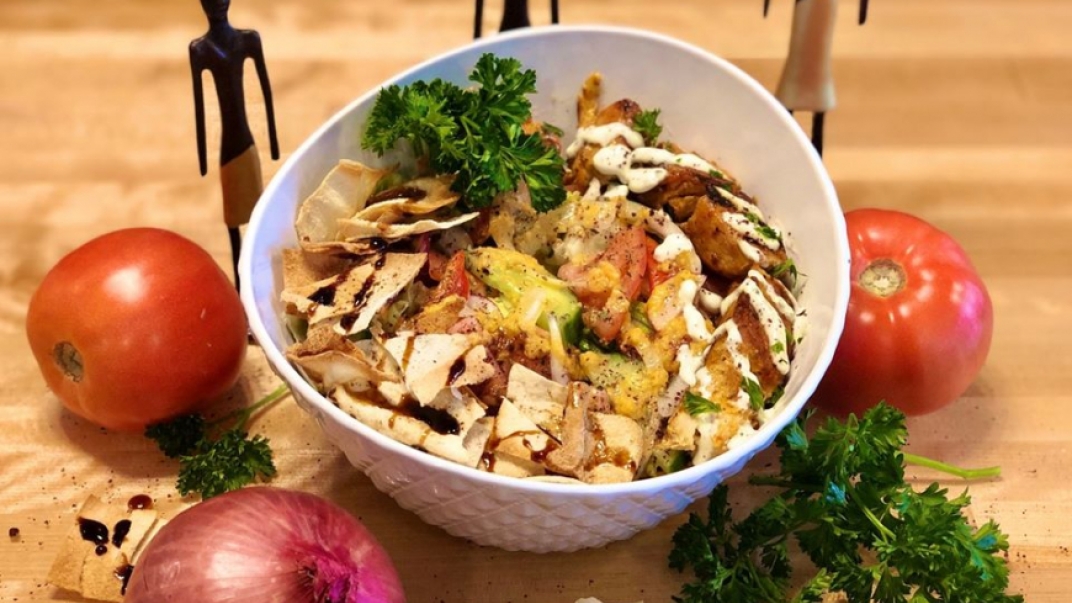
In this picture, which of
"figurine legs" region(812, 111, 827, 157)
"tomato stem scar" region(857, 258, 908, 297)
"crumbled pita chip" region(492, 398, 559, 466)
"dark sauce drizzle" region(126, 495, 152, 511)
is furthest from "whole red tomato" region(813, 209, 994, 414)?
"dark sauce drizzle" region(126, 495, 152, 511)

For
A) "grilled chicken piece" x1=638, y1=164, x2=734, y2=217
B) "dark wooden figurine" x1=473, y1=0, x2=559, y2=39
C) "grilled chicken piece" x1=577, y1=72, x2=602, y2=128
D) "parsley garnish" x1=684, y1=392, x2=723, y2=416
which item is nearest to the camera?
"parsley garnish" x1=684, y1=392, x2=723, y2=416

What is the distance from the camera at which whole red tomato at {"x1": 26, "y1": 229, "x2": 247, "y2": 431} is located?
136cm

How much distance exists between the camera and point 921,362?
144 cm

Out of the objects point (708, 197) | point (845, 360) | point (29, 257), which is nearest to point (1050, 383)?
point (845, 360)

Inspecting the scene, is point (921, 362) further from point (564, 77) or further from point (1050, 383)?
point (564, 77)

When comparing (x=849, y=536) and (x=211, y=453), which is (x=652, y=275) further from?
(x=211, y=453)

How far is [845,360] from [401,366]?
680 mm

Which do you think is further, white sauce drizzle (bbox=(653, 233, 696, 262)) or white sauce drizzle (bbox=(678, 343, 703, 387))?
white sauce drizzle (bbox=(653, 233, 696, 262))

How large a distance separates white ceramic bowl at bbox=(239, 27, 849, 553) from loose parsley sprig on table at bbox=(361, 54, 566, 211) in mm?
90

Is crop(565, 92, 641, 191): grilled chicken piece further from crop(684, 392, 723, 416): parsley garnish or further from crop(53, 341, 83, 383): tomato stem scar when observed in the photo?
crop(53, 341, 83, 383): tomato stem scar

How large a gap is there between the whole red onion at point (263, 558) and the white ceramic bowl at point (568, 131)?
0.09 metres

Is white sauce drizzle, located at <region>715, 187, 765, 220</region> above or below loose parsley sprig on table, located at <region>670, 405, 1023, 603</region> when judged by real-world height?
above

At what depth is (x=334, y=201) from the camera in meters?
1.35

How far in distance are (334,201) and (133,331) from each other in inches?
13.0
